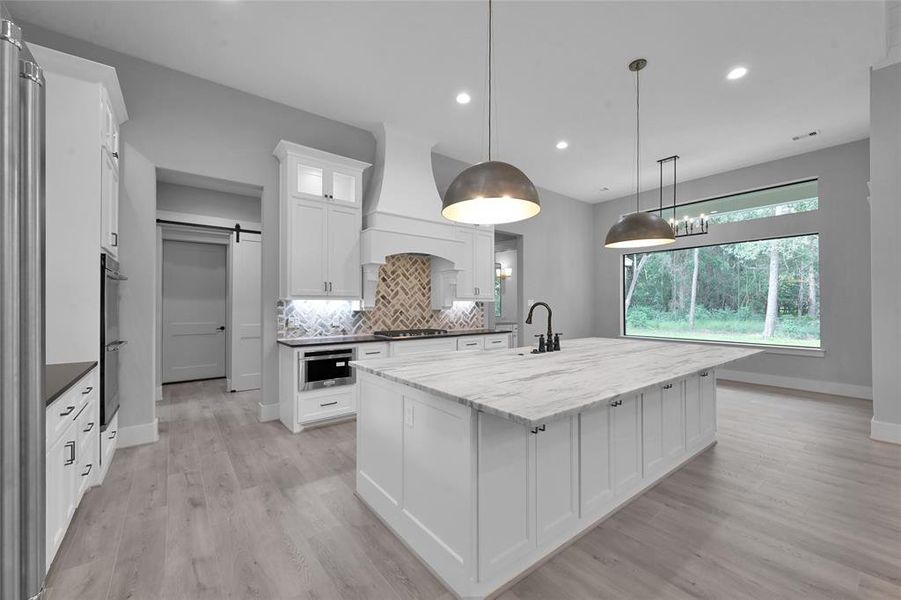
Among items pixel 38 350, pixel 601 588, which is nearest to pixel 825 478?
pixel 601 588

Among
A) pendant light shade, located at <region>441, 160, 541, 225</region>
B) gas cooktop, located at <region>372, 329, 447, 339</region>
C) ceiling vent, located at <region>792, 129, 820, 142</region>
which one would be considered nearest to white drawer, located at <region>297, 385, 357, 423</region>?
gas cooktop, located at <region>372, 329, 447, 339</region>

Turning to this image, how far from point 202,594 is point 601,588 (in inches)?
67.5

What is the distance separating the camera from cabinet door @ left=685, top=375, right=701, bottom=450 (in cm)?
294

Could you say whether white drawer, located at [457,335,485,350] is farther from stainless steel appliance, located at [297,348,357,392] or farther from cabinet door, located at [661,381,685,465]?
cabinet door, located at [661,381,685,465]

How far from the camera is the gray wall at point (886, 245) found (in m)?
3.38

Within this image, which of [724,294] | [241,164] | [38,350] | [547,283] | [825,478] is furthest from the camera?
[547,283]

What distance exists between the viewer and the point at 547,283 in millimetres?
6906

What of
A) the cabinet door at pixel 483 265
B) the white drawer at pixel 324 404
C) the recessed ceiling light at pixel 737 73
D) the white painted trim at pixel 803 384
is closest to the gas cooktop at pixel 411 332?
the cabinet door at pixel 483 265

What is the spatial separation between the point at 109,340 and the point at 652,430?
153 inches

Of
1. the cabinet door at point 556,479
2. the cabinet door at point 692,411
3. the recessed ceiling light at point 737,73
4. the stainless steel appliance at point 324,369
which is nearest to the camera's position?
the cabinet door at point 556,479

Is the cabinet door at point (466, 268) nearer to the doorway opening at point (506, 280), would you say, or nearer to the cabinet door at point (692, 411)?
the doorway opening at point (506, 280)

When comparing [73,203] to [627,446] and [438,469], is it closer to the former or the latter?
[438,469]

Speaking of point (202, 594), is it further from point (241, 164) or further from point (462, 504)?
point (241, 164)

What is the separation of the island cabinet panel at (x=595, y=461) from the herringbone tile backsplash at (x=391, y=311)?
3239 millimetres
